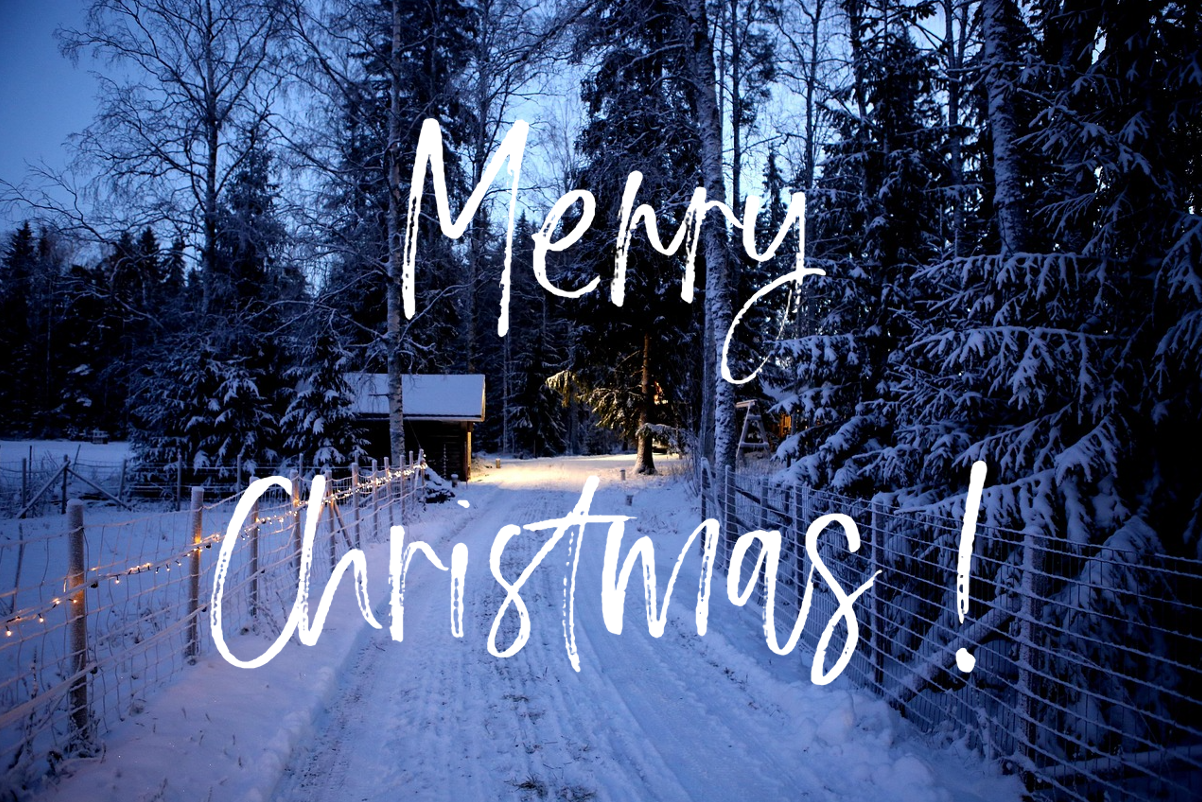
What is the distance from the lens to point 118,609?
8.16 meters

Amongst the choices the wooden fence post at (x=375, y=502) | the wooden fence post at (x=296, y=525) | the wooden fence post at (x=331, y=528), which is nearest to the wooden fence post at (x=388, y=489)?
the wooden fence post at (x=375, y=502)

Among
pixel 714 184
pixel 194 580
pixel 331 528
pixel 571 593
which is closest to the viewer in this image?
pixel 194 580

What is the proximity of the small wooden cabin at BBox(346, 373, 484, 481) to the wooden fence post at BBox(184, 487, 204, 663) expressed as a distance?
838 inches

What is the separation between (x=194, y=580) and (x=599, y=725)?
3.76 m

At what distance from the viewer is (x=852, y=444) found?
30.3 feet

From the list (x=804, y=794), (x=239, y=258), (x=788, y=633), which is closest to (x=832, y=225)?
(x=788, y=633)

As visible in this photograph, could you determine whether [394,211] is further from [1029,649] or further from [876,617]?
[1029,649]

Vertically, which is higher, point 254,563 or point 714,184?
point 714,184

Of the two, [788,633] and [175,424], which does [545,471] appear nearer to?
[175,424]

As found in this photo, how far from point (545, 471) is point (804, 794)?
90.2 ft

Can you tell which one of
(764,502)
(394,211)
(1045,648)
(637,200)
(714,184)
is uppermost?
(394,211)

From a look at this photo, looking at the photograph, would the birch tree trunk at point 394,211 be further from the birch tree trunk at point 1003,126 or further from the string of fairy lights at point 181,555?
the birch tree trunk at point 1003,126

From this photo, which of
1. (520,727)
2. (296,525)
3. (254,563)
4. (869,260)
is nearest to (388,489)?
(296,525)

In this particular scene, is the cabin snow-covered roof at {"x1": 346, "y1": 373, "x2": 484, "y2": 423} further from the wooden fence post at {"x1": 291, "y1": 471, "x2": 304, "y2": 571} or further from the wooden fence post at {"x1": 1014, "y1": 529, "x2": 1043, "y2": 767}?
the wooden fence post at {"x1": 1014, "y1": 529, "x2": 1043, "y2": 767}
